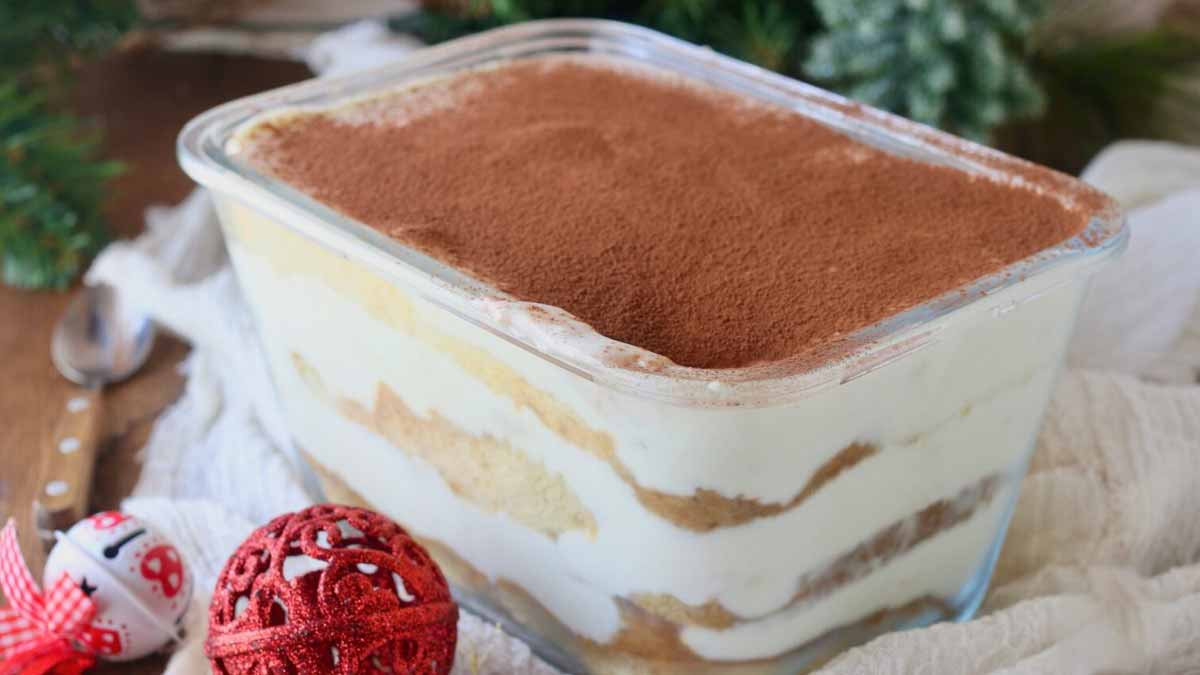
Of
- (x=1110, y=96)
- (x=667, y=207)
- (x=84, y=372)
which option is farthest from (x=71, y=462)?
(x=1110, y=96)

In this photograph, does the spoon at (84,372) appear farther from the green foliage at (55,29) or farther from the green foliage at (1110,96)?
the green foliage at (1110,96)

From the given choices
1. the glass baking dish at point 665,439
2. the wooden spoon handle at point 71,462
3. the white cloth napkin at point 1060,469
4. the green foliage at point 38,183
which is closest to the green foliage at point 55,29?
the green foliage at point 38,183

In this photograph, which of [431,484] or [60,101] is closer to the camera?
[431,484]

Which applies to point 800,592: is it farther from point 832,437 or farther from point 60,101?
point 60,101

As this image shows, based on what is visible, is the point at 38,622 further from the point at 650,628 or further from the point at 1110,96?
the point at 1110,96

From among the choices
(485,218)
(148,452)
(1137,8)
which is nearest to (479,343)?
(485,218)

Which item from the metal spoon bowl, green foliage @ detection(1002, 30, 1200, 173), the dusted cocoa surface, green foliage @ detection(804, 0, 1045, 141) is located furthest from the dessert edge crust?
green foliage @ detection(1002, 30, 1200, 173)

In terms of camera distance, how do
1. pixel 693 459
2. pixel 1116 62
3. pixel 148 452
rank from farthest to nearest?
pixel 1116 62 < pixel 148 452 < pixel 693 459

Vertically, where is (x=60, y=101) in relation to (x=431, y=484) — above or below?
below
